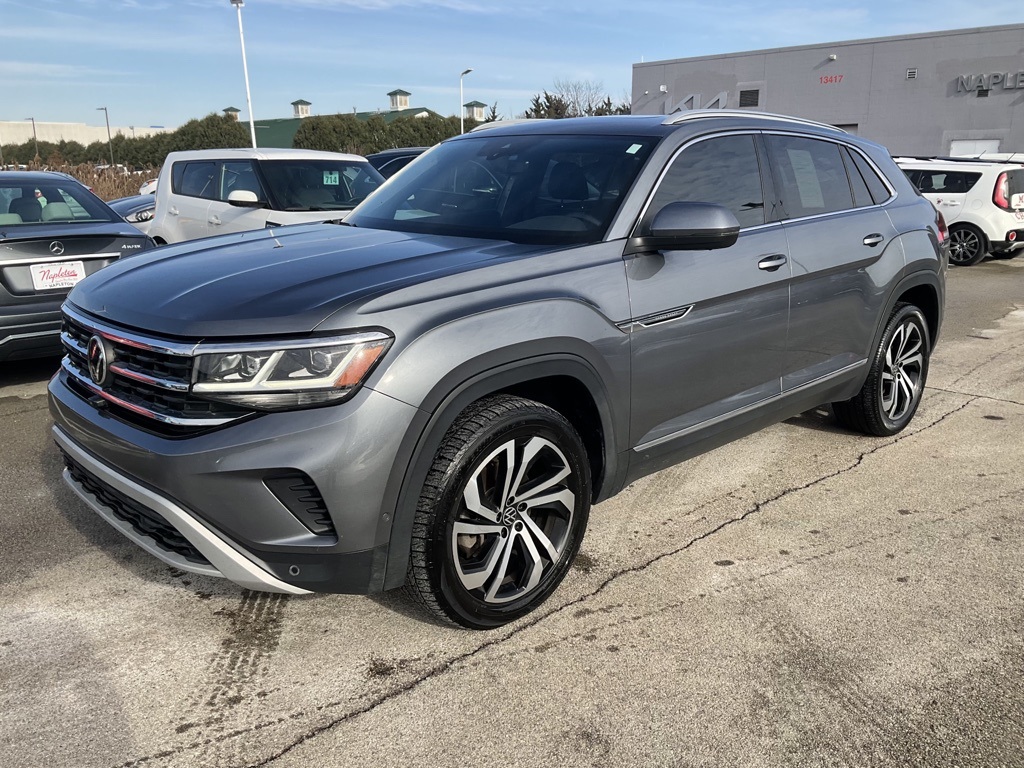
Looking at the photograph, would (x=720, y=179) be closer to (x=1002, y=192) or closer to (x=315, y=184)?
(x=315, y=184)

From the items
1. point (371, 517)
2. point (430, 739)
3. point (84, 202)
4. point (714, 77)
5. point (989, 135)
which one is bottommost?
point (430, 739)

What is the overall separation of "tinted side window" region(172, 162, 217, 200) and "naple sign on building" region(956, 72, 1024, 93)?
30581 millimetres

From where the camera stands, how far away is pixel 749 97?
1468 inches

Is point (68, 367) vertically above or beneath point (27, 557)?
above

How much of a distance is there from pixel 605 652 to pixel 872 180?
325 cm

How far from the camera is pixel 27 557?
3.56 metres

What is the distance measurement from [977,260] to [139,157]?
48705 millimetres

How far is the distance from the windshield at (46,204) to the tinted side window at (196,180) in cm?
208

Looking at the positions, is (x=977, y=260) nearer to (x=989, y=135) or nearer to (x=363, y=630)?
(x=363, y=630)

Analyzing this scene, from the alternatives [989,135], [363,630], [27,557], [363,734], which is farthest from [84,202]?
[989,135]

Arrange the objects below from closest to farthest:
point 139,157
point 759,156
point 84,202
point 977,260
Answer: point 759,156 → point 84,202 → point 977,260 → point 139,157

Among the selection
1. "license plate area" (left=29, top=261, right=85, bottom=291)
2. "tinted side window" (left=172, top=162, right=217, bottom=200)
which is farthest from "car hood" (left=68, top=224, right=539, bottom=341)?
"tinted side window" (left=172, top=162, right=217, bottom=200)

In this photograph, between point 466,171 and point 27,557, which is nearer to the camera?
point 27,557

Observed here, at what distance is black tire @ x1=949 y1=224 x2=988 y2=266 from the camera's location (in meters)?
13.4
